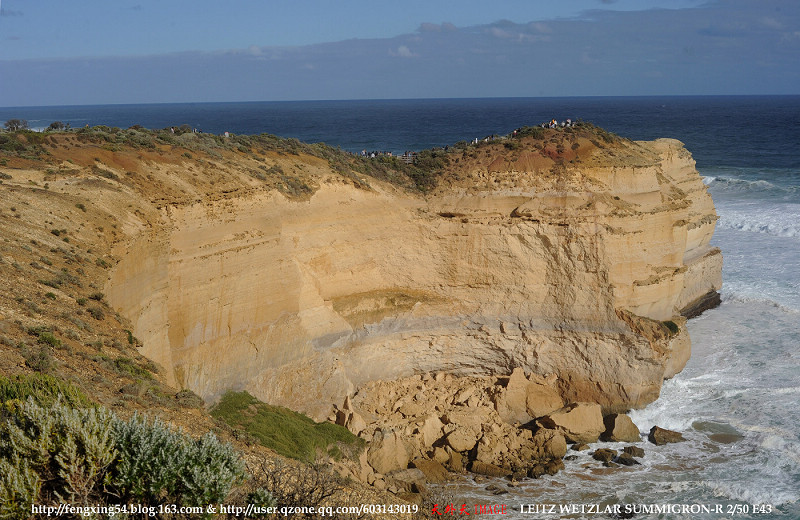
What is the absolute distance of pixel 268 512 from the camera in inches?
375

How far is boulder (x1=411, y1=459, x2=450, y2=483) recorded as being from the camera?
19258mm

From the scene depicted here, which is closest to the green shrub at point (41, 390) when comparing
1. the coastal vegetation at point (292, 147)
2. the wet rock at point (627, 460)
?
the coastal vegetation at point (292, 147)

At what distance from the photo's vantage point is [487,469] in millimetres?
19797

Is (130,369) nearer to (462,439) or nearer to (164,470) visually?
(164,470)

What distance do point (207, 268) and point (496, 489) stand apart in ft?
32.5

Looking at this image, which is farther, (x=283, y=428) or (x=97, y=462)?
(x=283, y=428)

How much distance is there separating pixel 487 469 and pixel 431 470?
164 centimetres

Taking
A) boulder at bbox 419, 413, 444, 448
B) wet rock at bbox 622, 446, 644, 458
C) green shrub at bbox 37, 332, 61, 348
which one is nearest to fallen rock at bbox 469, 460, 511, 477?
boulder at bbox 419, 413, 444, 448

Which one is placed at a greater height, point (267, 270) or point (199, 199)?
point (199, 199)

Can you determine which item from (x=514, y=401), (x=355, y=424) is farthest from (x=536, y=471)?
(x=355, y=424)

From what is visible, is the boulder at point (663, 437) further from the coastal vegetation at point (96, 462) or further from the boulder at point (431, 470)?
the coastal vegetation at point (96, 462)

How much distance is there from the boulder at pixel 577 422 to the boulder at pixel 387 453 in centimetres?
493

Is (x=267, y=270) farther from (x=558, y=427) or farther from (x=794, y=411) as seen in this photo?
(x=794, y=411)

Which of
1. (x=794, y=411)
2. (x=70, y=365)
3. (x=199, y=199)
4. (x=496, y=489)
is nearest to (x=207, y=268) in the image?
(x=199, y=199)
